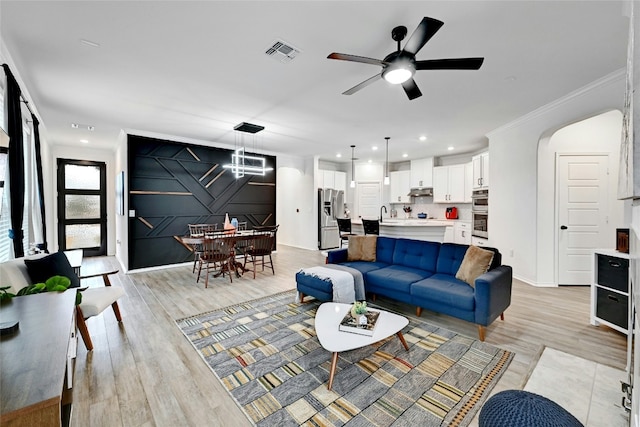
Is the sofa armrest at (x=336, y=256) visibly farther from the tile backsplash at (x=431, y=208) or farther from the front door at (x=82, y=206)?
the front door at (x=82, y=206)

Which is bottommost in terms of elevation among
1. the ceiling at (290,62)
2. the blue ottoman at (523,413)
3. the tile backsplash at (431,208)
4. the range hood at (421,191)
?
the blue ottoman at (523,413)

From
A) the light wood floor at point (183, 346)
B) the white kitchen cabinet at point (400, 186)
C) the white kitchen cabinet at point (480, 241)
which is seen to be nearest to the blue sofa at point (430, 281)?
the light wood floor at point (183, 346)

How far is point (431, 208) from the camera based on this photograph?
816cm

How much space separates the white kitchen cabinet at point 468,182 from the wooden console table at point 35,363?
7.69 metres

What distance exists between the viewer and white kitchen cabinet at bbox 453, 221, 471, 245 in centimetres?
711

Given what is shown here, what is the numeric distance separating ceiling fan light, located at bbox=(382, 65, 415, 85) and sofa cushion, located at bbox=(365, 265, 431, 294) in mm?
2134

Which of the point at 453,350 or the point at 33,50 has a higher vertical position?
the point at 33,50

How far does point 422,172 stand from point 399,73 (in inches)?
249

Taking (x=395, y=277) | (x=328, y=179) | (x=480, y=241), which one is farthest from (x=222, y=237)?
(x=480, y=241)

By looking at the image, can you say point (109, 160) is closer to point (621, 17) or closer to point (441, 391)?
point (441, 391)

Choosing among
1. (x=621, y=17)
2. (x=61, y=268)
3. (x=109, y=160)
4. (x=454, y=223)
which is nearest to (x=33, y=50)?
(x=61, y=268)

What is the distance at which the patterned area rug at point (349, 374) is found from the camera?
174 cm

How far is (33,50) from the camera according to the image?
2.52 metres

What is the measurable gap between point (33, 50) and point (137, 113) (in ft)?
5.70
